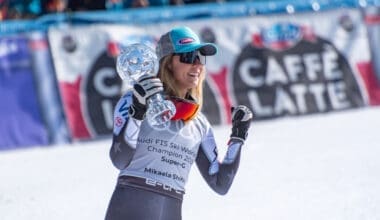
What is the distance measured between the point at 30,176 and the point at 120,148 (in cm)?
461

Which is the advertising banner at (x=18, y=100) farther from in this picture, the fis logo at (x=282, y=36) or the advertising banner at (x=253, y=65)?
the fis logo at (x=282, y=36)

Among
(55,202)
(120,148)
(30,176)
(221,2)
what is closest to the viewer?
(120,148)

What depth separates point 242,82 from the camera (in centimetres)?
1127

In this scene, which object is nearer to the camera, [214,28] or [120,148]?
[120,148]

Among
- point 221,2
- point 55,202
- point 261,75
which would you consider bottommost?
point 55,202

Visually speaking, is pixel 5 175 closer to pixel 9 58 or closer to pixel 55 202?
pixel 55 202

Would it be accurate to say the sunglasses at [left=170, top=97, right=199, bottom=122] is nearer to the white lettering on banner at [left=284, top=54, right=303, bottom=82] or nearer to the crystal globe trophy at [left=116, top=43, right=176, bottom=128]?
the crystal globe trophy at [left=116, top=43, right=176, bottom=128]

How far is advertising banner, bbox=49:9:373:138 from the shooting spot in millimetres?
10406

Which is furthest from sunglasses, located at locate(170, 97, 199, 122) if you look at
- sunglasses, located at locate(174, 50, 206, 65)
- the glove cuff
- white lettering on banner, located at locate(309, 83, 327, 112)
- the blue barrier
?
white lettering on banner, located at locate(309, 83, 327, 112)

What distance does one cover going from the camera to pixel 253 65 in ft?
37.2

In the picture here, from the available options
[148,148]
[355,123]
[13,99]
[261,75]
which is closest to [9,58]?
[13,99]

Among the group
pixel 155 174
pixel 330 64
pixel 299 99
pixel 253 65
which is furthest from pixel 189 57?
pixel 330 64

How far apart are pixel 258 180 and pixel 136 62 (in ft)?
14.2

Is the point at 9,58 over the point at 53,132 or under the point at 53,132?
over
